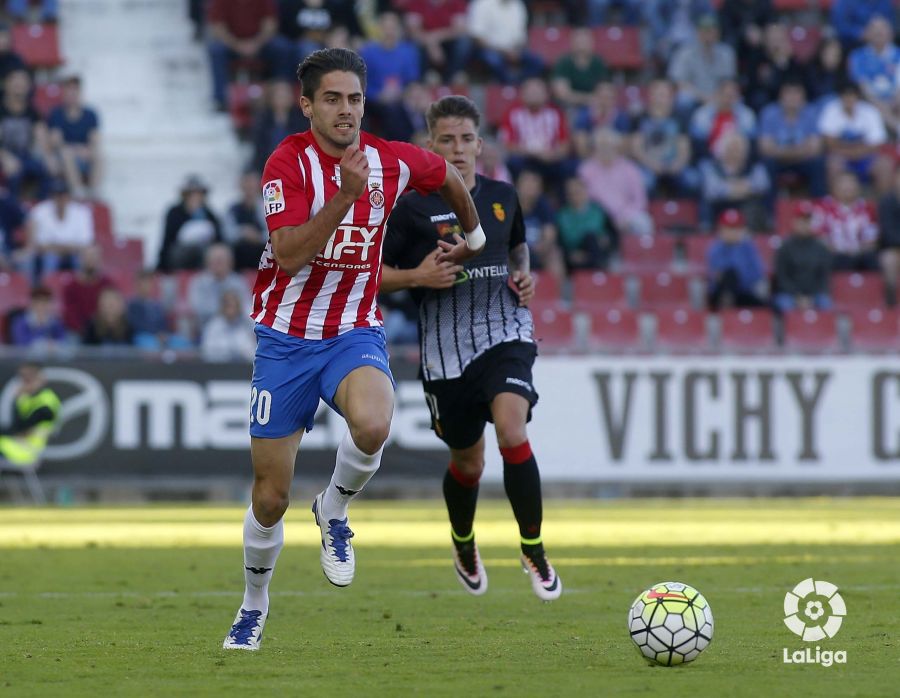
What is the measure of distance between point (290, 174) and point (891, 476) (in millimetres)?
10673

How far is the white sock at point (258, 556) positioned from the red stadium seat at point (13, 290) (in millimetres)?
10980

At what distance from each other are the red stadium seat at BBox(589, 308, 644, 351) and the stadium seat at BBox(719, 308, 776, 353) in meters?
0.87

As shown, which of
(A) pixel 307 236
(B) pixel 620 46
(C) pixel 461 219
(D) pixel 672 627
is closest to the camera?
(D) pixel 672 627

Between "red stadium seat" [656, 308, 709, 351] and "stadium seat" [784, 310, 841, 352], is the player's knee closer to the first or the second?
"red stadium seat" [656, 308, 709, 351]

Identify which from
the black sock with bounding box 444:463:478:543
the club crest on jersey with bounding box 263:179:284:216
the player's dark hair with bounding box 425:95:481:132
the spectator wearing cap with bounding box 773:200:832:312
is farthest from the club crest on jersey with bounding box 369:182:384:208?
A: the spectator wearing cap with bounding box 773:200:832:312

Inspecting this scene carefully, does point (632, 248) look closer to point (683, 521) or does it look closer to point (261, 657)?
point (683, 521)

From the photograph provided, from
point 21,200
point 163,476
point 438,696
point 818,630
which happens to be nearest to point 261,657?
point 438,696

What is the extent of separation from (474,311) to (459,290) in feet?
0.43

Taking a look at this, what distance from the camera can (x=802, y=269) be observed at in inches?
714

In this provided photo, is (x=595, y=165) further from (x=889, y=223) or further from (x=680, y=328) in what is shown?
(x=889, y=223)

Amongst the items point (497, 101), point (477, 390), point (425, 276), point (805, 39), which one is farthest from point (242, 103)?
point (425, 276)

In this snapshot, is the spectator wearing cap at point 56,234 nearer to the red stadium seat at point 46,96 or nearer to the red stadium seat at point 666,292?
the red stadium seat at point 46,96

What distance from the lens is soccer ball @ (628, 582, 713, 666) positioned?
6070 millimetres

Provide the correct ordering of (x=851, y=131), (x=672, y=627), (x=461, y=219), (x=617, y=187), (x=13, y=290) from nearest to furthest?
1. (x=672, y=627)
2. (x=461, y=219)
3. (x=13, y=290)
4. (x=617, y=187)
5. (x=851, y=131)
